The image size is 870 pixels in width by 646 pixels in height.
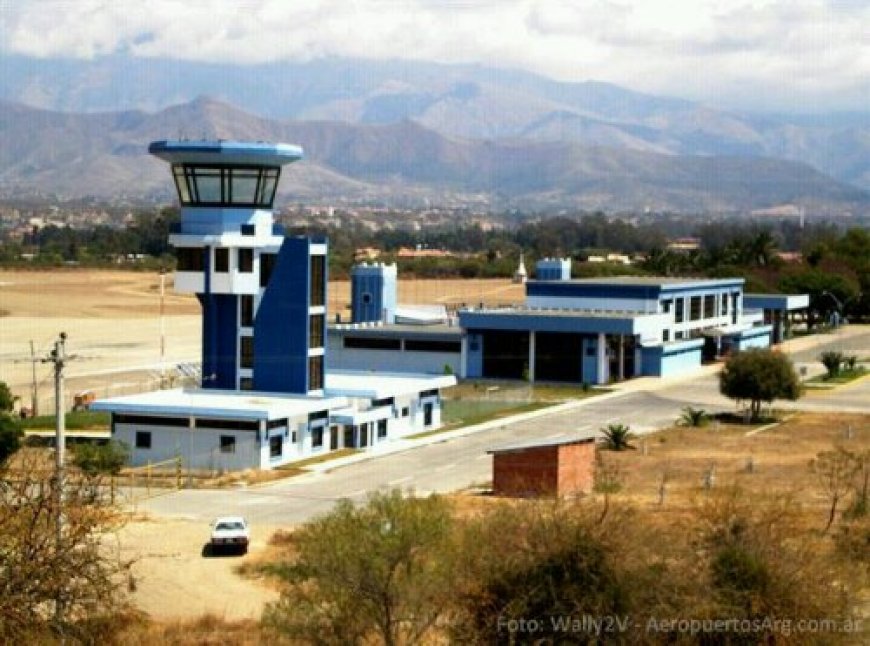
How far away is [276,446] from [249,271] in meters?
5.99

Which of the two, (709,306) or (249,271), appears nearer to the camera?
(249,271)

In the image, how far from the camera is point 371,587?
78.3ft

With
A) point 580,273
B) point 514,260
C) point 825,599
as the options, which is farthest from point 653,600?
point 514,260

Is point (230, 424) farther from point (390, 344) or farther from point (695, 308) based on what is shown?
point (695, 308)

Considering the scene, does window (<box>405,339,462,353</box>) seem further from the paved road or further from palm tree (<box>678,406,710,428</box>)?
palm tree (<box>678,406,710,428</box>)

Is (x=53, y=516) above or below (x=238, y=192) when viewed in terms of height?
below

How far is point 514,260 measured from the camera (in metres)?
180

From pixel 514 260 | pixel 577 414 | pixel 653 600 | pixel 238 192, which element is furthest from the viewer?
pixel 514 260

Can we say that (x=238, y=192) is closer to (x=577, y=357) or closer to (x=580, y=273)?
(x=577, y=357)

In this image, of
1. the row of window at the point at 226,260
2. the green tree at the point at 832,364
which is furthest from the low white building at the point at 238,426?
the green tree at the point at 832,364

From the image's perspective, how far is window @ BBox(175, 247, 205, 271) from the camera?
52.3 m

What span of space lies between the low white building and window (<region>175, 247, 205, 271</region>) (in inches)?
142

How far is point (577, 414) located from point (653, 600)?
39.4m

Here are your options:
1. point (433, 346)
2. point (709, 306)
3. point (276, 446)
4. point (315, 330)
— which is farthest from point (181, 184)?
point (709, 306)
